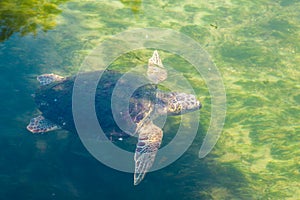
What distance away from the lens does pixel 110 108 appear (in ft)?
15.5

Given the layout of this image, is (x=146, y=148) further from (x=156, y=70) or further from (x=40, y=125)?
(x=156, y=70)

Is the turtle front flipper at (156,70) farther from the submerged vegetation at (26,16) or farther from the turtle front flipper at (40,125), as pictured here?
the submerged vegetation at (26,16)

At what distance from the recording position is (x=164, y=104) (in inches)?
209

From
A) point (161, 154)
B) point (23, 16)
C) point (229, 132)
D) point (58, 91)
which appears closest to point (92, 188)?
point (161, 154)

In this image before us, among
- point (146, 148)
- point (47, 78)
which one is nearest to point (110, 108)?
point (146, 148)

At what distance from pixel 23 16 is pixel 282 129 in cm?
473

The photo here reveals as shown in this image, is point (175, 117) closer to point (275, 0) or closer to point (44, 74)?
point (44, 74)

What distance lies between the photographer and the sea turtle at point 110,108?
15.1 ft

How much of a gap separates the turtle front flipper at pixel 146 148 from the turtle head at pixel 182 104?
43cm

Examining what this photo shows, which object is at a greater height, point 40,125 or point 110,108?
point 110,108

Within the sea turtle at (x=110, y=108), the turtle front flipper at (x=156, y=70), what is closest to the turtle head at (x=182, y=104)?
the sea turtle at (x=110, y=108)

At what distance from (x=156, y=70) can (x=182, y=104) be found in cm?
72

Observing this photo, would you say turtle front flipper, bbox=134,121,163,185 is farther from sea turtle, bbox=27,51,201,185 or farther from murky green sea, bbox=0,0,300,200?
murky green sea, bbox=0,0,300,200

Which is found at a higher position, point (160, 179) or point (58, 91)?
point (58, 91)
